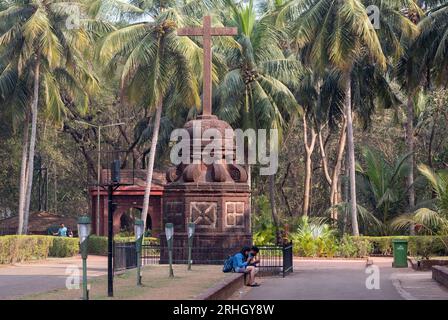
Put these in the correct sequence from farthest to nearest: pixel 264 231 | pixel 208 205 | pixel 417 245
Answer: pixel 264 231, pixel 417 245, pixel 208 205

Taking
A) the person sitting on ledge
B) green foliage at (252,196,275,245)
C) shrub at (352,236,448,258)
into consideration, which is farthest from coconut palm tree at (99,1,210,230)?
the person sitting on ledge

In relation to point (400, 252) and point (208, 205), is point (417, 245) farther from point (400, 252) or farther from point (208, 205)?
point (208, 205)

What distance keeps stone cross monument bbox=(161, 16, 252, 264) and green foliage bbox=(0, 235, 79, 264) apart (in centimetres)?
912

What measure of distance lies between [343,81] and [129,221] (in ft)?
91.2

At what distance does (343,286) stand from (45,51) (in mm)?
24508

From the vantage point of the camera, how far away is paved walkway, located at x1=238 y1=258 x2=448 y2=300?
67.7 ft

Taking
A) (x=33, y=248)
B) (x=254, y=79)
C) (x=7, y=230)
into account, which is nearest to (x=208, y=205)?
(x=33, y=248)

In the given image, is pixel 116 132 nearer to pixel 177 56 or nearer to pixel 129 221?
pixel 129 221

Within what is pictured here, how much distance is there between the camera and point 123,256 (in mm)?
25656

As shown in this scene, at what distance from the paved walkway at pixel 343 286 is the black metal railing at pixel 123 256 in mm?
3595

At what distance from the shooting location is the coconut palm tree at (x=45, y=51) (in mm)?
44500

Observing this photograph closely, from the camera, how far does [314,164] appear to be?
68500 millimetres

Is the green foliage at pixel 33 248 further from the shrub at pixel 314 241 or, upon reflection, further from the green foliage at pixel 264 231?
the shrub at pixel 314 241
